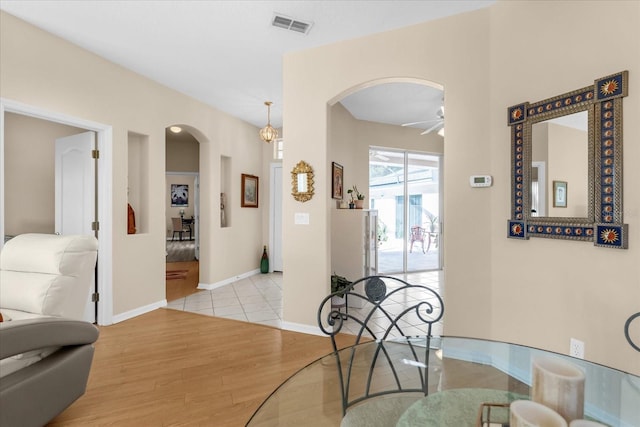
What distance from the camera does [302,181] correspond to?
10.4ft

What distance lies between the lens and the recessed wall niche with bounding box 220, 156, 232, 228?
17.8 feet

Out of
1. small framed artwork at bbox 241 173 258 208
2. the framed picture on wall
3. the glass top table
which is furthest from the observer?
the framed picture on wall

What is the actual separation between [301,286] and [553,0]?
9.81 ft

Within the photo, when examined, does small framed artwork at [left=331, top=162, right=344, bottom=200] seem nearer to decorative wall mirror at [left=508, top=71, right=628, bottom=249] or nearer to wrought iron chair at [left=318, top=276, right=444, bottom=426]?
decorative wall mirror at [left=508, top=71, right=628, bottom=249]

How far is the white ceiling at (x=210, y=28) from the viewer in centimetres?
251

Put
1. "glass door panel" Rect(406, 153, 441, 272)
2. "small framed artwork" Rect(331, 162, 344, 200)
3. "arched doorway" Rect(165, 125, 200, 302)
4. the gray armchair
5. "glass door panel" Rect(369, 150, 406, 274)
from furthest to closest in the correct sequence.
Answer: "glass door panel" Rect(406, 153, 441, 272)
"glass door panel" Rect(369, 150, 406, 274)
"arched doorway" Rect(165, 125, 200, 302)
"small framed artwork" Rect(331, 162, 344, 200)
the gray armchair

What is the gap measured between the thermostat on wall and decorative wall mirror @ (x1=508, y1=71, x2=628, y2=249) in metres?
0.17

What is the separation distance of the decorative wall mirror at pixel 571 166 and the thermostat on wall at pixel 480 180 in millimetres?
172

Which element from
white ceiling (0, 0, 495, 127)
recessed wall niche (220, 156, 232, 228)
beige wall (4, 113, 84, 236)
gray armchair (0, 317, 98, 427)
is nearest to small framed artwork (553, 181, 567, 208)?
white ceiling (0, 0, 495, 127)

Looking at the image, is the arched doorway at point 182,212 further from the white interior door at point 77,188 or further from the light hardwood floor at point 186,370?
the light hardwood floor at point 186,370

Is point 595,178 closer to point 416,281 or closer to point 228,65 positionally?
point 228,65

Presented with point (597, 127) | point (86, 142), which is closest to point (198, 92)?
point (86, 142)

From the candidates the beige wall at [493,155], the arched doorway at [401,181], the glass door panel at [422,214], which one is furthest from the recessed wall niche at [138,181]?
the glass door panel at [422,214]

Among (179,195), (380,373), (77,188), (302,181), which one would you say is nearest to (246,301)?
(302,181)
